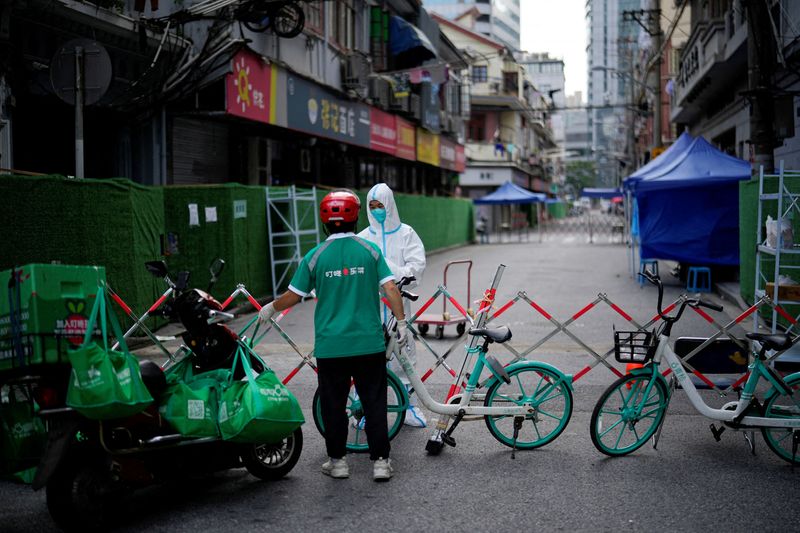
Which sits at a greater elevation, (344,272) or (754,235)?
(754,235)

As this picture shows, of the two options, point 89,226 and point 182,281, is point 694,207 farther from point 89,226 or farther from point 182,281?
point 182,281

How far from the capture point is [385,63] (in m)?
32.5

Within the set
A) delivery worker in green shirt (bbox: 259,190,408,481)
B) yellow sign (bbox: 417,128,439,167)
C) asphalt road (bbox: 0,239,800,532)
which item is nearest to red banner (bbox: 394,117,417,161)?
yellow sign (bbox: 417,128,439,167)

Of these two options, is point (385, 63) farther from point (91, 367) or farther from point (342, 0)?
point (91, 367)

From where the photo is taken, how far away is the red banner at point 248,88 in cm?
1788

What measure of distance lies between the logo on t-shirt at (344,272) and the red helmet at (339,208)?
33cm

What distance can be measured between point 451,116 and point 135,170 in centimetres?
2674

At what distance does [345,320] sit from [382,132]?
2511cm

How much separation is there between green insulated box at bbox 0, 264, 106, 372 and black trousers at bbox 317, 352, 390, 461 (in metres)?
1.58

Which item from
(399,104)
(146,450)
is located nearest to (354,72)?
(399,104)

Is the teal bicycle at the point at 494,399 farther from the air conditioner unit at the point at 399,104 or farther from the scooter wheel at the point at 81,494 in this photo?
the air conditioner unit at the point at 399,104

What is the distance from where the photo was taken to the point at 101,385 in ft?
15.3

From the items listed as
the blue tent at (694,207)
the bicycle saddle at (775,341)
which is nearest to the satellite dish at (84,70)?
the bicycle saddle at (775,341)

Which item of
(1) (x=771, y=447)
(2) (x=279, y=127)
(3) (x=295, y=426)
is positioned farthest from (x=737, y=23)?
(3) (x=295, y=426)
